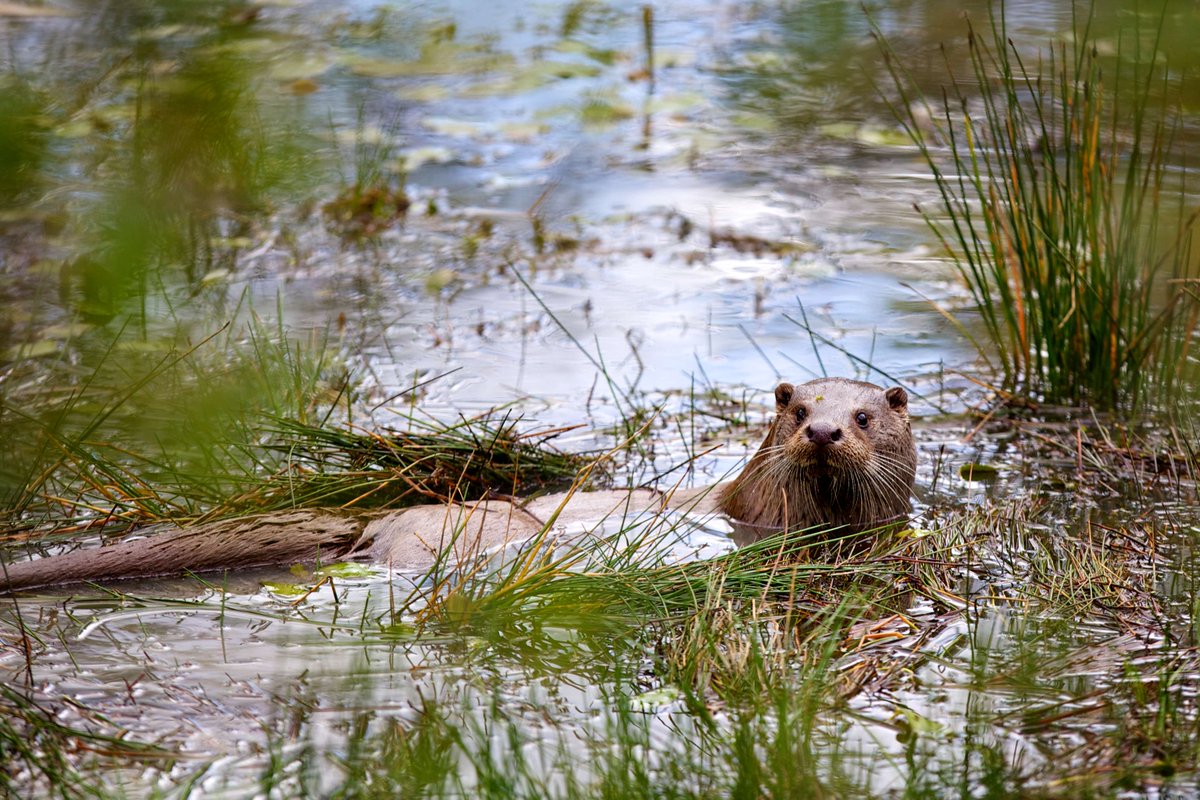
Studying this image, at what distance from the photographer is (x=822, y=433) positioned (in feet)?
14.3

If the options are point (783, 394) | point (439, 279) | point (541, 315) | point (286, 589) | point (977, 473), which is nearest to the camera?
point (286, 589)

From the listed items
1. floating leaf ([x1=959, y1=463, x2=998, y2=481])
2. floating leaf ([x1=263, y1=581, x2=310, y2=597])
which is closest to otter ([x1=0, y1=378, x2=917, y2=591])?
floating leaf ([x1=263, y1=581, x2=310, y2=597])

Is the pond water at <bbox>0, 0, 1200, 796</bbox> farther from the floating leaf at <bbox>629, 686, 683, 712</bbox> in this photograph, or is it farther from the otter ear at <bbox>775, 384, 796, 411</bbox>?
the otter ear at <bbox>775, 384, 796, 411</bbox>

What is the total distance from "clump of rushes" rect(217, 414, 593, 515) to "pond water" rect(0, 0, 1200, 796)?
1.69 ft

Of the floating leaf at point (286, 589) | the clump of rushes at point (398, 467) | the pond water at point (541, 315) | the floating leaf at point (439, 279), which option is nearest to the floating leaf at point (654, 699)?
the pond water at point (541, 315)

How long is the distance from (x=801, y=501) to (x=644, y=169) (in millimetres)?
5244

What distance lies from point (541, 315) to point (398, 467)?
7.94 ft

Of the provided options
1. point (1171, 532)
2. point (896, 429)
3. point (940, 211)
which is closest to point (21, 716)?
point (896, 429)

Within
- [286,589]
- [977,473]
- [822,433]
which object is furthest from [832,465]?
[286,589]

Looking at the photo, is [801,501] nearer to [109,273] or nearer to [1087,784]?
[1087,784]

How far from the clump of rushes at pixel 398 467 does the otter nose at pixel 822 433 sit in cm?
100

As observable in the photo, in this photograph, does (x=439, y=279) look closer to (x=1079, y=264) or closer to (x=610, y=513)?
(x=610, y=513)

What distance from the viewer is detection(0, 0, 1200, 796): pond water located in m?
2.76

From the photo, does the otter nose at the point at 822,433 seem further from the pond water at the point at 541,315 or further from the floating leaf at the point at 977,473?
the floating leaf at the point at 977,473
